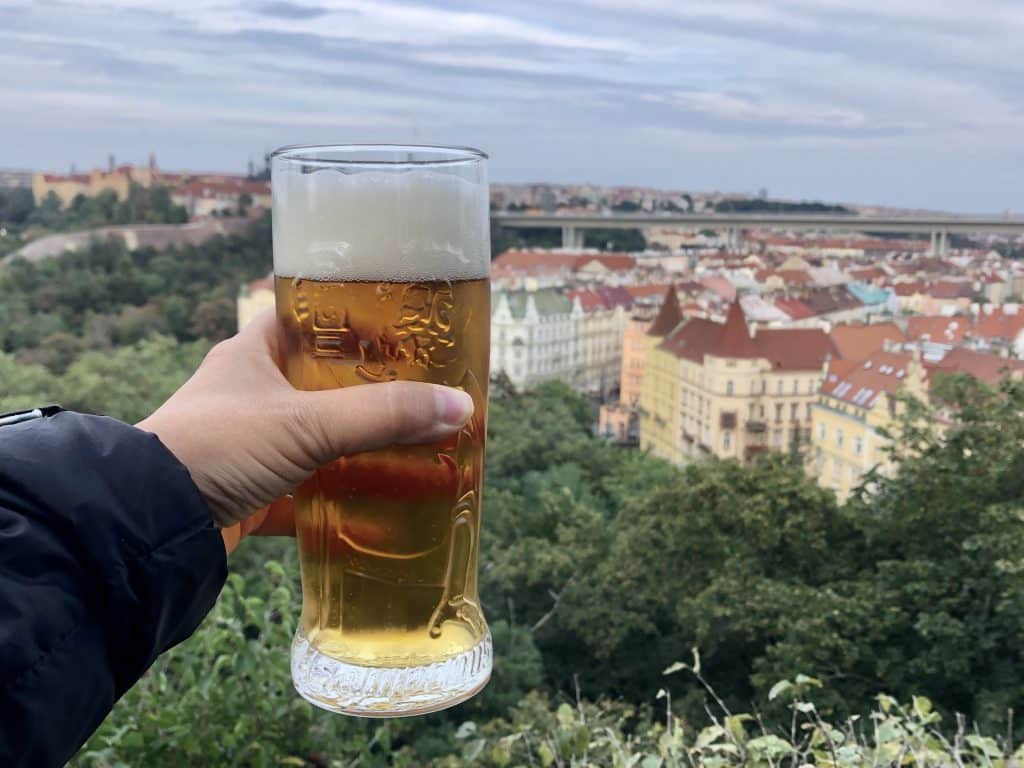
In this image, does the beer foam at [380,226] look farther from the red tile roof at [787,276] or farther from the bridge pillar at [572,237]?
the bridge pillar at [572,237]

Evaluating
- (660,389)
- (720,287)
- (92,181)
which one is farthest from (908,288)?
(92,181)

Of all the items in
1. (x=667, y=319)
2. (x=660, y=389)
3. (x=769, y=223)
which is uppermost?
(x=769, y=223)

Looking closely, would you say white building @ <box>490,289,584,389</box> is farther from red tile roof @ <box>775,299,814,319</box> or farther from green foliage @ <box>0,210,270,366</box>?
green foliage @ <box>0,210,270,366</box>

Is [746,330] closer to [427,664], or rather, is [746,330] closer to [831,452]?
[831,452]

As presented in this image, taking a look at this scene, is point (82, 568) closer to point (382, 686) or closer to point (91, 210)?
point (382, 686)

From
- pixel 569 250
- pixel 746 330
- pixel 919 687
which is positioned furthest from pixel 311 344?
pixel 569 250
